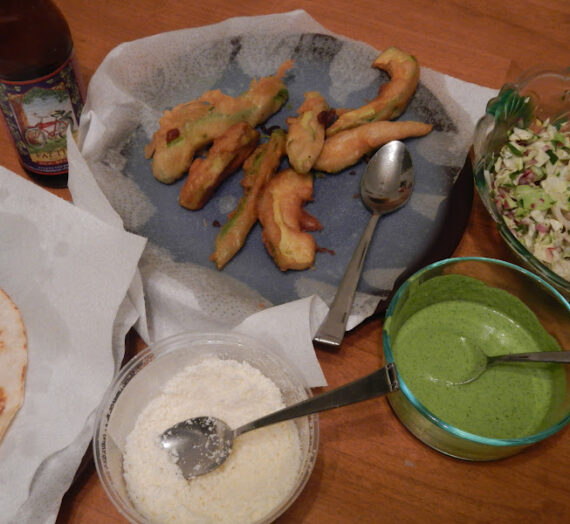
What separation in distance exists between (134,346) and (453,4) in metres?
1.47

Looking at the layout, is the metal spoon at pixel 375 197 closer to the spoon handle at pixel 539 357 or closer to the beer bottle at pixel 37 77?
the spoon handle at pixel 539 357

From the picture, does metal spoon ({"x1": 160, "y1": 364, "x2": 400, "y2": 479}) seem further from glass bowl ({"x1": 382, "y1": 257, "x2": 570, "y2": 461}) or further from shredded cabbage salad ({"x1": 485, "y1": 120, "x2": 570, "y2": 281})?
shredded cabbage salad ({"x1": 485, "y1": 120, "x2": 570, "y2": 281})

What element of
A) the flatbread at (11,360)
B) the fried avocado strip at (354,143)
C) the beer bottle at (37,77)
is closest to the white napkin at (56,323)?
the flatbread at (11,360)

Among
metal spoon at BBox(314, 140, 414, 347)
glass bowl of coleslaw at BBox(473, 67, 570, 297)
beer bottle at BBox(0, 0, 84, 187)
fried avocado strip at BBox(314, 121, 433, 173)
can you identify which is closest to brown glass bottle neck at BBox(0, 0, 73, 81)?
beer bottle at BBox(0, 0, 84, 187)

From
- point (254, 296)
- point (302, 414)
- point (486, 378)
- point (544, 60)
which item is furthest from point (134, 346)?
point (544, 60)

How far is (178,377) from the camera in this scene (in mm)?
1043

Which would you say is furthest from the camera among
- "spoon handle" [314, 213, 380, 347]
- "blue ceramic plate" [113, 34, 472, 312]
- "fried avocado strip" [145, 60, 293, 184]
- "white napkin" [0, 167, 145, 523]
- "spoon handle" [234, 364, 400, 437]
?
"fried avocado strip" [145, 60, 293, 184]

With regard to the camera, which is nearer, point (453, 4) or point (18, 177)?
point (18, 177)

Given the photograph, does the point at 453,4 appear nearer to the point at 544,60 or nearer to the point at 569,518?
the point at 544,60

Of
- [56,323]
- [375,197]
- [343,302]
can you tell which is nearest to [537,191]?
[375,197]

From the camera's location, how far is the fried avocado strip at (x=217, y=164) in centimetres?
126

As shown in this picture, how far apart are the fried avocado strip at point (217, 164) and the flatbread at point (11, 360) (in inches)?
16.5

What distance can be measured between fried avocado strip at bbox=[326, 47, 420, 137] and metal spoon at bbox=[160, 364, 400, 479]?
2.41 ft

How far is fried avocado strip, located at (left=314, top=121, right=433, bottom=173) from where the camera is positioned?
4.38 ft
